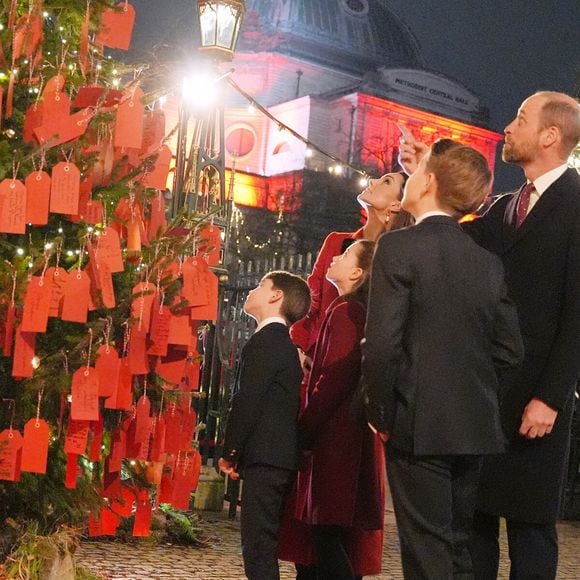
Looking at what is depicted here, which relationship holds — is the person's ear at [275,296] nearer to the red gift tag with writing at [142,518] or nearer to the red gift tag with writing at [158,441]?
the red gift tag with writing at [158,441]

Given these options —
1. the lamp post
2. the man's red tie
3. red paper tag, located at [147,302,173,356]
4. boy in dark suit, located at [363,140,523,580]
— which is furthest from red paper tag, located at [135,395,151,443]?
the lamp post

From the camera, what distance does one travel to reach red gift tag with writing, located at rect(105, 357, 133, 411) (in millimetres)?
3852

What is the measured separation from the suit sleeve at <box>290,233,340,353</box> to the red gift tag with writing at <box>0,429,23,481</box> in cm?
164

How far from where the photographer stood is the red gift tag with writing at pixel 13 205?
3590mm

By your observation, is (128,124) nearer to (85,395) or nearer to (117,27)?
(117,27)

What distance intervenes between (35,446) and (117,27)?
1774 millimetres

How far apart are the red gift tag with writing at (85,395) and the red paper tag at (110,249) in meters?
0.40

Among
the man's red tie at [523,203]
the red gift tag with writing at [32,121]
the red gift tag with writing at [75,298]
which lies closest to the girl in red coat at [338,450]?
the man's red tie at [523,203]

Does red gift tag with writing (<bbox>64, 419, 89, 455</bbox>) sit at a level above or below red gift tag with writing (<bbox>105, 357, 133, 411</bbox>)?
below

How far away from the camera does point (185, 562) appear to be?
19.2ft

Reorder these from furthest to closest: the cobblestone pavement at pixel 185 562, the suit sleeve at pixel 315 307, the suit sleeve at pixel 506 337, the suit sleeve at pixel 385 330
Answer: the cobblestone pavement at pixel 185 562 → the suit sleeve at pixel 315 307 → the suit sleeve at pixel 506 337 → the suit sleeve at pixel 385 330

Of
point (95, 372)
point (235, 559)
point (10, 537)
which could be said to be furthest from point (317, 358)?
point (235, 559)

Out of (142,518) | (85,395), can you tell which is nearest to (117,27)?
(85,395)

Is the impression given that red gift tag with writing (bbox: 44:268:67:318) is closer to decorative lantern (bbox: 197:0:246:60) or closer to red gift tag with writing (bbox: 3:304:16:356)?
red gift tag with writing (bbox: 3:304:16:356)
